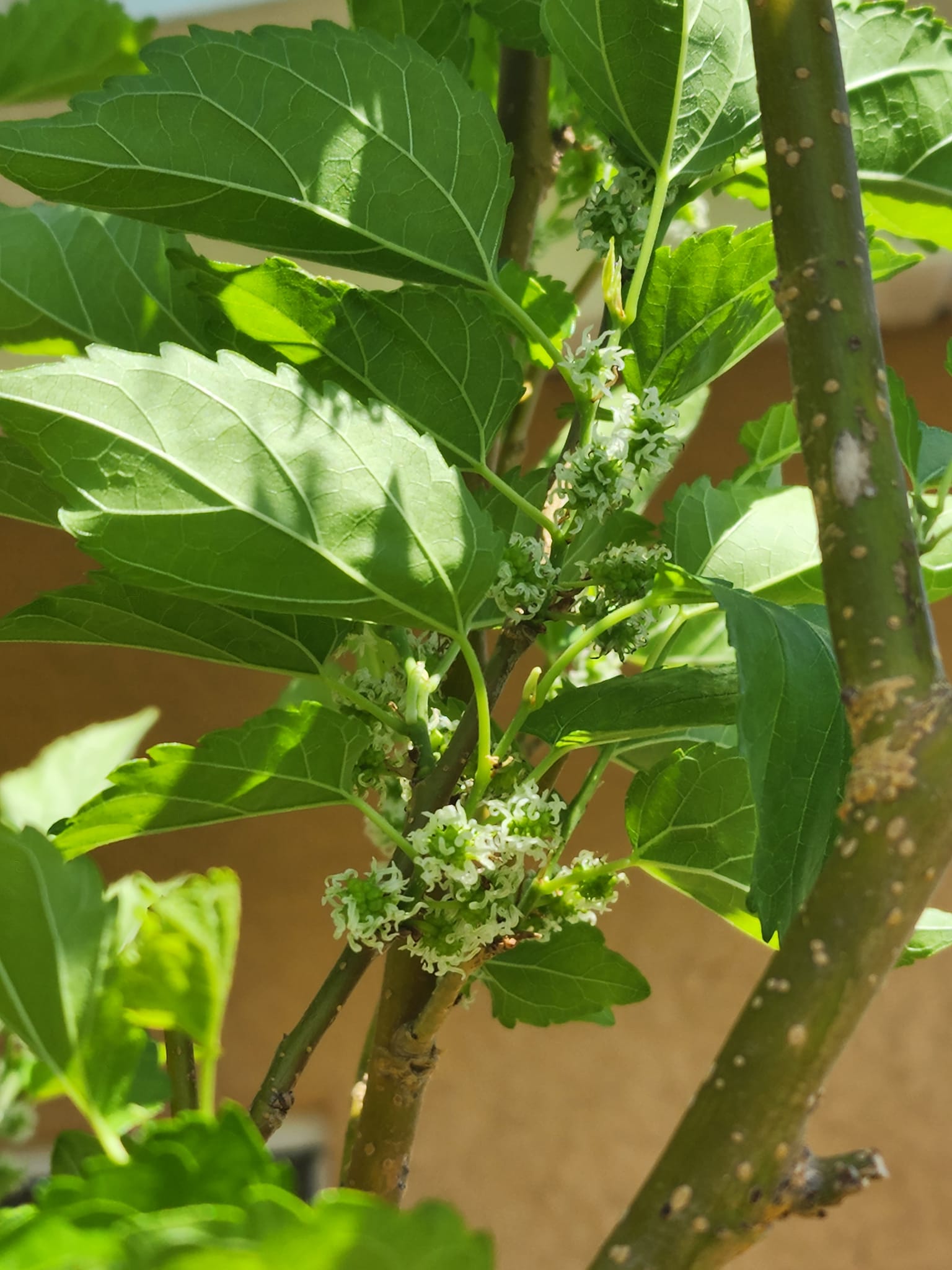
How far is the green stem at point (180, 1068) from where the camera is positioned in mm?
226

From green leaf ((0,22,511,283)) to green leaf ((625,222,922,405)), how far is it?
41mm

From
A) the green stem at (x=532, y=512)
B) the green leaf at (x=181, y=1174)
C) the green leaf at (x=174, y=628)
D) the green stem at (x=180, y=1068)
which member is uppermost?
the green stem at (x=532, y=512)

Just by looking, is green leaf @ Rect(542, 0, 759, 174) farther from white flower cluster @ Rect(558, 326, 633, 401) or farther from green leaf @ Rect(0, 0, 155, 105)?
green leaf @ Rect(0, 0, 155, 105)

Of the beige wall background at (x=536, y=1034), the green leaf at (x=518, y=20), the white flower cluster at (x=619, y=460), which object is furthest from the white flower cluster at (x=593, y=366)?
the beige wall background at (x=536, y=1034)

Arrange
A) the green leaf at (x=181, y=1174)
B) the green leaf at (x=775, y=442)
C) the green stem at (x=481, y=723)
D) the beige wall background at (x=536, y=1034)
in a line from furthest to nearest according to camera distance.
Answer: the beige wall background at (x=536, y=1034) → the green leaf at (x=775, y=442) → the green stem at (x=481, y=723) → the green leaf at (x=181, y=1174)

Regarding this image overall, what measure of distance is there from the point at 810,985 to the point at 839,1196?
0.10 feet

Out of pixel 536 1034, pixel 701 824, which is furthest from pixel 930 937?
pixel 536 1034

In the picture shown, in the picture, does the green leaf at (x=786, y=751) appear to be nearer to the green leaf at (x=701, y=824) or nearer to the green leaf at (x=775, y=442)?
the green leaf at (x=701, y=824)

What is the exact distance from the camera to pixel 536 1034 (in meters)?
0.93

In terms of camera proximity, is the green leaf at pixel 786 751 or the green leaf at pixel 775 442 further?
the green leaf at pixel 775 442

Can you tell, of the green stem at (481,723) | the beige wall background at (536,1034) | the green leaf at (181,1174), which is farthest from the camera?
the beige wall background at (536,1034)

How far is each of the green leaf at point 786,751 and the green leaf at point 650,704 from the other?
0.8 inches

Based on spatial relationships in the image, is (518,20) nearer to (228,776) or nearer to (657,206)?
(657,206)

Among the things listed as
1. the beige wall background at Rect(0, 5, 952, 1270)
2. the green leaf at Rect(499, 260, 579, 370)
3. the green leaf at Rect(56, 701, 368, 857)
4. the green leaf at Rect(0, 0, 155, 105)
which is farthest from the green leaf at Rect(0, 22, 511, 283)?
the beige wall background at Rect(0, 5, 952, 1270)
